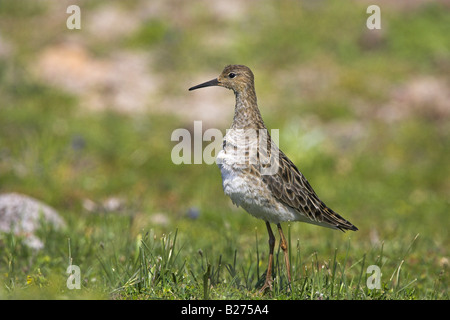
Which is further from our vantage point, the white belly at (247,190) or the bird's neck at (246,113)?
the bird's neck at (246,113)

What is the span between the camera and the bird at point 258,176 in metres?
6.02

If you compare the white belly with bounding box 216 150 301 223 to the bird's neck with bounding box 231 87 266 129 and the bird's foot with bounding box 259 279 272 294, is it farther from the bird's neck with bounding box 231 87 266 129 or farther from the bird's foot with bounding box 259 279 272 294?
the bird's foot with bounding box 259 279 272 294

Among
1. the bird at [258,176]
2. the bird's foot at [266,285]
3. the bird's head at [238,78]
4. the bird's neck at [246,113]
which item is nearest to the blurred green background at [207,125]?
the bird's foot at [266,285]

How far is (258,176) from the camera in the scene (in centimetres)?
606

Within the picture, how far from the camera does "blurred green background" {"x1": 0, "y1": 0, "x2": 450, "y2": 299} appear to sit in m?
7.79

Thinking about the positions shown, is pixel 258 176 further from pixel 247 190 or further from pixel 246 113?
pixel 246 113

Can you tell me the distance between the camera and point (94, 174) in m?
11.3

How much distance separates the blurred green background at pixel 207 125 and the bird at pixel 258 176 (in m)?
0.48

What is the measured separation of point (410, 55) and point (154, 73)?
6.27 meters

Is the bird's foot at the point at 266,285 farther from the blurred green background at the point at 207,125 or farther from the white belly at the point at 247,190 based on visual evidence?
the white belly at the point at 247,190

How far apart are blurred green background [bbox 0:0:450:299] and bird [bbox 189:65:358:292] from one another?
484 mm
